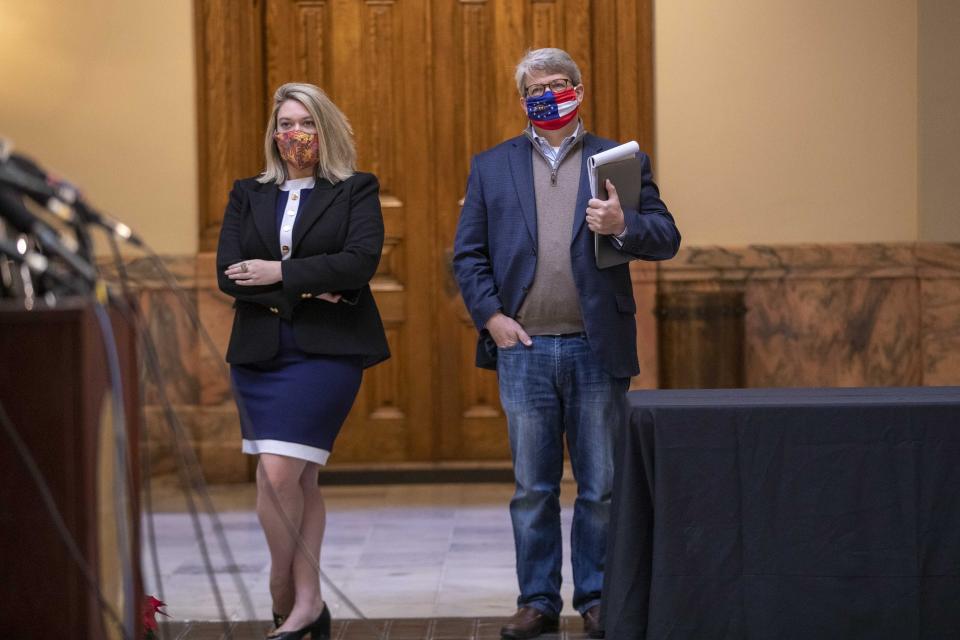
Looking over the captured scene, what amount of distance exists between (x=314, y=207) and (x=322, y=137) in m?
0.22

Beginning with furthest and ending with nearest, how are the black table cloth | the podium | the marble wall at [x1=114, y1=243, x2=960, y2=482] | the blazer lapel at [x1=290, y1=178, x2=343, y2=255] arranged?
1. the marble wall at [x1=114, y1=243, x2=960, y2=482]
2. the blazer lapel at [x1=290, y1=178, x2=343, y2=255]
3. the black table cloth
4. the podium

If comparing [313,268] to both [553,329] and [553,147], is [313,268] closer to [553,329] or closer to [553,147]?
[553,329]

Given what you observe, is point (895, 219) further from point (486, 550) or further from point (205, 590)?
point (205, 590)

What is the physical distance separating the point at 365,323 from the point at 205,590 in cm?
140

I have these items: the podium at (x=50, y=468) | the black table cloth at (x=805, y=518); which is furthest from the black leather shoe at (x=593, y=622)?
the podium at (x=50, y=468)

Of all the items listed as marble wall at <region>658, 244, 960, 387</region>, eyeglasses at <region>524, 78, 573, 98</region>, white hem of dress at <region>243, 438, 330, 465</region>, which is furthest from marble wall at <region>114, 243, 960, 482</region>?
white hem of dress at <region>243, 438, 330, 465</region>

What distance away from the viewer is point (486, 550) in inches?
237

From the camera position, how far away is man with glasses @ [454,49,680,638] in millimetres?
4387

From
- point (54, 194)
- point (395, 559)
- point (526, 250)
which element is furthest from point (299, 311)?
point (54, 194)

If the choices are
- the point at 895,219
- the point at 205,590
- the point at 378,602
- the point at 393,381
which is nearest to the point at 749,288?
the point at 895,219

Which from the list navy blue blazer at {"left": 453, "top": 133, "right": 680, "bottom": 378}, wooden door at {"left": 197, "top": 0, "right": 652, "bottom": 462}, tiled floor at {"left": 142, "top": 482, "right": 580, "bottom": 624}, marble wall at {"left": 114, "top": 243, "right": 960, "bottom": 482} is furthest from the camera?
wooden door at {"left": 197, "top": 0, "right": 652, "bottom": 462}

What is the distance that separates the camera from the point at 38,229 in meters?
1.68

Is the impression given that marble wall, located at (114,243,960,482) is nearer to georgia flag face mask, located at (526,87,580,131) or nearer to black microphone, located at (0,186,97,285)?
georgia flag face mask, located at (526,87,580,131)

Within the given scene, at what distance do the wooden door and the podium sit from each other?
17.8 ft
